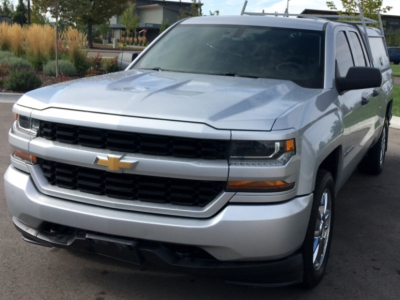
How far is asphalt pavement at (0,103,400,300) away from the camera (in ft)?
12.2

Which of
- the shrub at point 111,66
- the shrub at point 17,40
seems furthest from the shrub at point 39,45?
the shrub at point 111,66

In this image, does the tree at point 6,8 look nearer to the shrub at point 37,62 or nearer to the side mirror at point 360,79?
the shrub at point 37,62

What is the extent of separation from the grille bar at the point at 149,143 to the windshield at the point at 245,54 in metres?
1.54

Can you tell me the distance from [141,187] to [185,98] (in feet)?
2.08

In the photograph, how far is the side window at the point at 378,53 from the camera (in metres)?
6.88

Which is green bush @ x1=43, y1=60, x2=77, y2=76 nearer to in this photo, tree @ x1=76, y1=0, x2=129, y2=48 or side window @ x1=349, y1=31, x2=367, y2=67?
side window @ x1=349, y1=31, x2=367, y2=67

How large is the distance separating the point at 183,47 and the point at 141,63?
418 mm

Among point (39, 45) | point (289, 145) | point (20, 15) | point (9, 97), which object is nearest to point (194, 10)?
point (39, 45)

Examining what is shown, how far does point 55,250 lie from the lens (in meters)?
4.39

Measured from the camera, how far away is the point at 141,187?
3.25 metres

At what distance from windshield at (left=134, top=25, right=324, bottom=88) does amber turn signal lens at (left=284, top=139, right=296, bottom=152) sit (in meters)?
1.27

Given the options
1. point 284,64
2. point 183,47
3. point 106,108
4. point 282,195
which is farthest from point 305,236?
point 183,47

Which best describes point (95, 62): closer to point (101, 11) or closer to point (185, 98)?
point (185, 98)

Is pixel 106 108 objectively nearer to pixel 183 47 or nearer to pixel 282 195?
pixel 282 195
